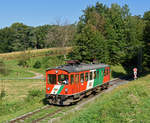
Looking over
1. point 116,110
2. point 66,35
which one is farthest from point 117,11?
point 116,110

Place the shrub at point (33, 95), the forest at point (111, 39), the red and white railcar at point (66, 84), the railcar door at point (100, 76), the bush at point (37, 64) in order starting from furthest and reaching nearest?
1. the bush at point (37, 64)
2. the forest at point (111, 39)
3. the railcar door at point (100, 76)
4. the shrub at point (33, 95)
5. the red and white railcar at point (66, 84)

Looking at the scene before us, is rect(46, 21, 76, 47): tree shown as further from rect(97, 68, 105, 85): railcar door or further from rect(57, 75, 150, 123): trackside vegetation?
rect(57, 75, 150, 123): trackside vegetation

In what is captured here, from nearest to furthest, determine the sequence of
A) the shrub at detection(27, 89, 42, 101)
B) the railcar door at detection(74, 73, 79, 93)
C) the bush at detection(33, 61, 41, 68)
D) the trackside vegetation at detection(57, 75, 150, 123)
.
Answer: the trackside vegetation at detection(57, 75, 150, 123), the railcar door at detection(74, 73, 79, 93), the shrub at detection(27, 89, 42, 101), the bush at detection(33, 61, 41, 68)

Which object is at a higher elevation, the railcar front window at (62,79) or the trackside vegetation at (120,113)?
the railcar front window at (62,79)

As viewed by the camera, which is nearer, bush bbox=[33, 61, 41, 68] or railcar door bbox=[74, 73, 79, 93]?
railcar door bbox=[74, 73, 79, 93]

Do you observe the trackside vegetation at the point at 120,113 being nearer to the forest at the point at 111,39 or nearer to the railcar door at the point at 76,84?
the railcar door at the point at 76,84

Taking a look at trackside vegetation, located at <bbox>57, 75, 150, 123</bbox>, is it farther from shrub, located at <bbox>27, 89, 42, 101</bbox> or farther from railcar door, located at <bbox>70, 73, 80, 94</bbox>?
shrub, located at <bbox>27, 89, 42, 101</bbox>

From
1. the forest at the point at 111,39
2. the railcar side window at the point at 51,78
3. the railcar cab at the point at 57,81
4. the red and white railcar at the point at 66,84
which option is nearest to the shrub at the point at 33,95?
the red and white railcar at the point at 66,84

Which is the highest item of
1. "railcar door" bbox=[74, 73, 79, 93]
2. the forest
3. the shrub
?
the forest

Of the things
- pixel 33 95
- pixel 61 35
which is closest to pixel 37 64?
pixel 61 35

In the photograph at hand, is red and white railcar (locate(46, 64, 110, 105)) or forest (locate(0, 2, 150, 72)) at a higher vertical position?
forest (locate(0, 2, 150, 72))

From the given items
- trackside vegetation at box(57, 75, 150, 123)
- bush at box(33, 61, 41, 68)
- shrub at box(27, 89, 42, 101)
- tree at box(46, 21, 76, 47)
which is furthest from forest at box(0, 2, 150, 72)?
trackside vegetation at box(57, 75, 150, 123)

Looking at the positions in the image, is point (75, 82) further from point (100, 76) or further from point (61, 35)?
point (61, 35)

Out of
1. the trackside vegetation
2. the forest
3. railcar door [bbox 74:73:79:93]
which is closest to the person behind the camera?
the trackside vegetation
